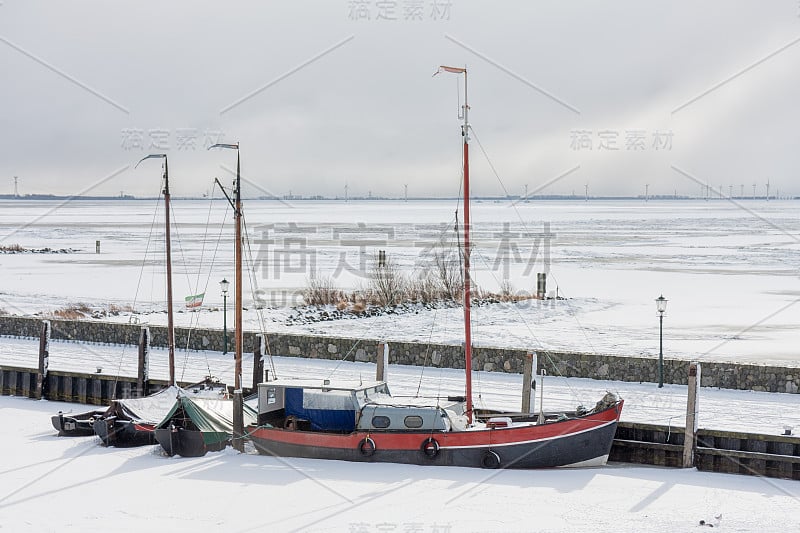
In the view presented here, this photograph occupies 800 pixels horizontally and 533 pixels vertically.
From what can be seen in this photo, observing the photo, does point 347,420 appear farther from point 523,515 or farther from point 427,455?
point 523,515

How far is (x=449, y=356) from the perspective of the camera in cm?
3014

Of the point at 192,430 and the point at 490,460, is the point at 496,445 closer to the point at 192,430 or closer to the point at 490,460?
the point at 490,460

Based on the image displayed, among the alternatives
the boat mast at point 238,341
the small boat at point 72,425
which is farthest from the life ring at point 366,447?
the small boat at point 72,425

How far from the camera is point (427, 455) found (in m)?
21.8

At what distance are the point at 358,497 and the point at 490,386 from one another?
8.80 metres

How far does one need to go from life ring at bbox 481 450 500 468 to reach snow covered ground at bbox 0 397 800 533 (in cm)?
24

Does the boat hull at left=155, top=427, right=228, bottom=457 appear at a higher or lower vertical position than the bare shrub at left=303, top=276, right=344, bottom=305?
lower

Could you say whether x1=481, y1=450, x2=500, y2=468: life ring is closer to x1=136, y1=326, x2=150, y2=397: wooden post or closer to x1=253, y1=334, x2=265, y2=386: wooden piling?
x1=253, y1=334, x2=265, y2=386: wooden piling

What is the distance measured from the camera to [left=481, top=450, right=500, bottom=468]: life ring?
21.5 m

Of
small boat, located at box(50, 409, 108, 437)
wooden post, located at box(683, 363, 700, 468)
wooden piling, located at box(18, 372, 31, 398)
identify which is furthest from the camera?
wooden piling, located at box(18, 372, 31, 398)

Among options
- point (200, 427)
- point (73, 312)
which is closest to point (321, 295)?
point (73, 312)

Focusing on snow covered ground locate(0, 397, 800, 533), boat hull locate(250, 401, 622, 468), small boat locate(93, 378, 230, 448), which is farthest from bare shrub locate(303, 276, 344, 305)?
boat hull locate(250, 401, 622, 468)

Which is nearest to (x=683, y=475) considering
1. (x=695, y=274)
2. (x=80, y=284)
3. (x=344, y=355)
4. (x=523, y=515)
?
(x=523, y=515)

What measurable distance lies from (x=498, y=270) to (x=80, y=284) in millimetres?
25296
